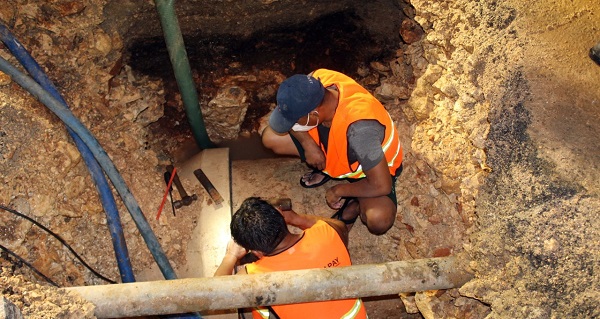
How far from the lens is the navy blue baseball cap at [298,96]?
296cm

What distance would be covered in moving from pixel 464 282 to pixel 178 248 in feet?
7.11

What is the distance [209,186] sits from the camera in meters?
4.03

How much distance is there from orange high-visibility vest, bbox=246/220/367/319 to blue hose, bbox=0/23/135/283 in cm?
111

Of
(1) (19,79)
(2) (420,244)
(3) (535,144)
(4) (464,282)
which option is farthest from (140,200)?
(3) (535,144)

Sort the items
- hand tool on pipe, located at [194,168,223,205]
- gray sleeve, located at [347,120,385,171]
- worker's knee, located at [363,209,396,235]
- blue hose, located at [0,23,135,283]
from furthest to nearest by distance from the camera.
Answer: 1. hand tool on pipe, located at [194,168,223,205]
2. worker's knee, located at [363,209,396,235]
3. blue hose, located at [0,23,135,283]
4. gray sleeve, located at [347,120,385,171]

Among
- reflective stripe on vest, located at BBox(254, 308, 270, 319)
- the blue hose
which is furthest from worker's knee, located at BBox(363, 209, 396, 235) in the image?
the blue hose

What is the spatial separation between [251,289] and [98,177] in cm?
156

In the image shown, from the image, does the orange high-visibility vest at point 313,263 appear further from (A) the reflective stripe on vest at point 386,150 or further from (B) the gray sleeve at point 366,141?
(A) the reflective stripe on vest at point 386,150

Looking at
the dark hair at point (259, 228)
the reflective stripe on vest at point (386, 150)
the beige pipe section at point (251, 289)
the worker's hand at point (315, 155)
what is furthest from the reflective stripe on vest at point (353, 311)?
the worker's hand at point (315, 155)

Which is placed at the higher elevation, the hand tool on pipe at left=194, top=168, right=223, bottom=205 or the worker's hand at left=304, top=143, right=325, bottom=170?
the worker's hand at left=304, top=143, right=325, bottom=170

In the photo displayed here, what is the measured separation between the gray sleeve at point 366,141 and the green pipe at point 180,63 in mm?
1344

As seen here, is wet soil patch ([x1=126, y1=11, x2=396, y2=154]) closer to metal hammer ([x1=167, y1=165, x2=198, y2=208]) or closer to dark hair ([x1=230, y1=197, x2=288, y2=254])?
metal hammer ([x1=167, y1=165, x2=198, y2=208])

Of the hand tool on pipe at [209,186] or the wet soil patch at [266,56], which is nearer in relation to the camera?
the hand tool on pipe at [209,186]

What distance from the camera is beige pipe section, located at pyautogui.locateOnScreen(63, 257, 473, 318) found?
8.10ft
